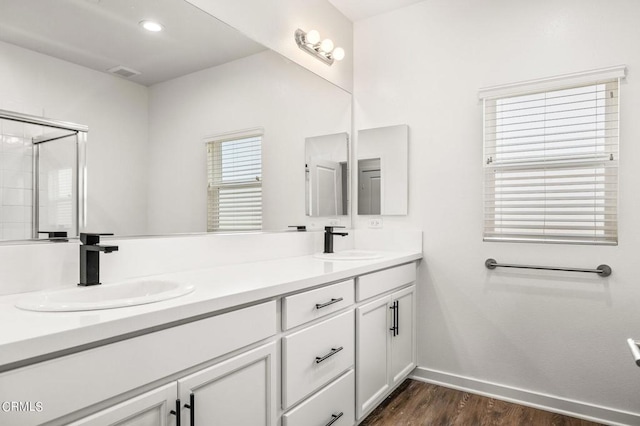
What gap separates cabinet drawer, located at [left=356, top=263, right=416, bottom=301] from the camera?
1943 millimetres

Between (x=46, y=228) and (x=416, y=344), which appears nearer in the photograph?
(x=46, y=228)

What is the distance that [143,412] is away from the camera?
39.2 inches

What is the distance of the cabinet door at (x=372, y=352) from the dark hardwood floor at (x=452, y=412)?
152mm

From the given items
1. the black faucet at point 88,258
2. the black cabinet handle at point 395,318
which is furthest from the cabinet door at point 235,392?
the black cabinet handle at point 395,318

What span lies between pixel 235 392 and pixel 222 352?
0.15 meters

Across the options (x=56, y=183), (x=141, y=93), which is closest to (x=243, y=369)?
(x=56, y=183)

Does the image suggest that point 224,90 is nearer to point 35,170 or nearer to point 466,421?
point 35,170

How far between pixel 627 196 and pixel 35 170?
8.58 feet

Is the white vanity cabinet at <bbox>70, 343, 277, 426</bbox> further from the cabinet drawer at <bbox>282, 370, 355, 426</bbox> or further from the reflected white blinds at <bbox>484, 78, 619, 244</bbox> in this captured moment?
the reflected white blinds at <bbox>484, 78, 619, 244</bbox>

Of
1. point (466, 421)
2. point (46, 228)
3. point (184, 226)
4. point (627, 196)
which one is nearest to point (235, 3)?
point (184, 226)

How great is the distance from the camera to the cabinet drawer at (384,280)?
76.5 inches

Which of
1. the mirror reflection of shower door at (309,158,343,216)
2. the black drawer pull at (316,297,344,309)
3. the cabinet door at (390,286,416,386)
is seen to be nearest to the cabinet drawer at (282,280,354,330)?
the black drawer pull at (316,297,344,309)

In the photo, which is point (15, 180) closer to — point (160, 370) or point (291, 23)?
point (160, 370)

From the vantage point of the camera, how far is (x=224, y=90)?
6.44 ft
